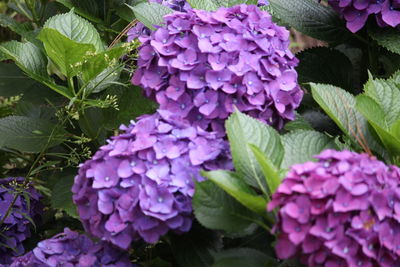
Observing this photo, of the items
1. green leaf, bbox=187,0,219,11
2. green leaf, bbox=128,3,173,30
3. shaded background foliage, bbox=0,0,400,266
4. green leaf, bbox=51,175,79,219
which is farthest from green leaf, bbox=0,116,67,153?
green leaf, bbox=187,0,219,11

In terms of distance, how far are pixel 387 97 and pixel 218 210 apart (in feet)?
1.72

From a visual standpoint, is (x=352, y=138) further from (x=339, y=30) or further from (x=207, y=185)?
(x=339, y=30)

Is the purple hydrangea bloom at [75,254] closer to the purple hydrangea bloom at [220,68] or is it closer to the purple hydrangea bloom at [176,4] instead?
the purple hydrangea bloom at [220,68]

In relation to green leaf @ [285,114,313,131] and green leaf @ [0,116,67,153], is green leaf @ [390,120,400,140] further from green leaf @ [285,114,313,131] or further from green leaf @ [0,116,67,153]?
green leaf @ [0,116,67,153]

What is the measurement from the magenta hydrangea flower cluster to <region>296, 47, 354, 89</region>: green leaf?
19cm

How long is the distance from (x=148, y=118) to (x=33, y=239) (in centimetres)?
79

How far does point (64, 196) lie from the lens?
6.37 feet

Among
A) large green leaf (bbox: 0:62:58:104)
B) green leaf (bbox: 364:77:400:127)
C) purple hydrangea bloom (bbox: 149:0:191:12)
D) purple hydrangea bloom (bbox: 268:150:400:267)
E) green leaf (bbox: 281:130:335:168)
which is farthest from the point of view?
large green leaf (bbox: 0:62:58:104)

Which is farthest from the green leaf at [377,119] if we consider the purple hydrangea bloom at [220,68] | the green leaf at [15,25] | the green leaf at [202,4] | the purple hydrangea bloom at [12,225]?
the green leaf at [15,25]

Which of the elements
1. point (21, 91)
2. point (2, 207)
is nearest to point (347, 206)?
point (2, 207)

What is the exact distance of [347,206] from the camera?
3.98 feet

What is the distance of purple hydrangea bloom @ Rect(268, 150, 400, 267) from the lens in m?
1.21

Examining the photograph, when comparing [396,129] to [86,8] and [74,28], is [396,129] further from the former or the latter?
[86,8]

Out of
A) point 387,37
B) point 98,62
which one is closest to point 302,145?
point 98,62
